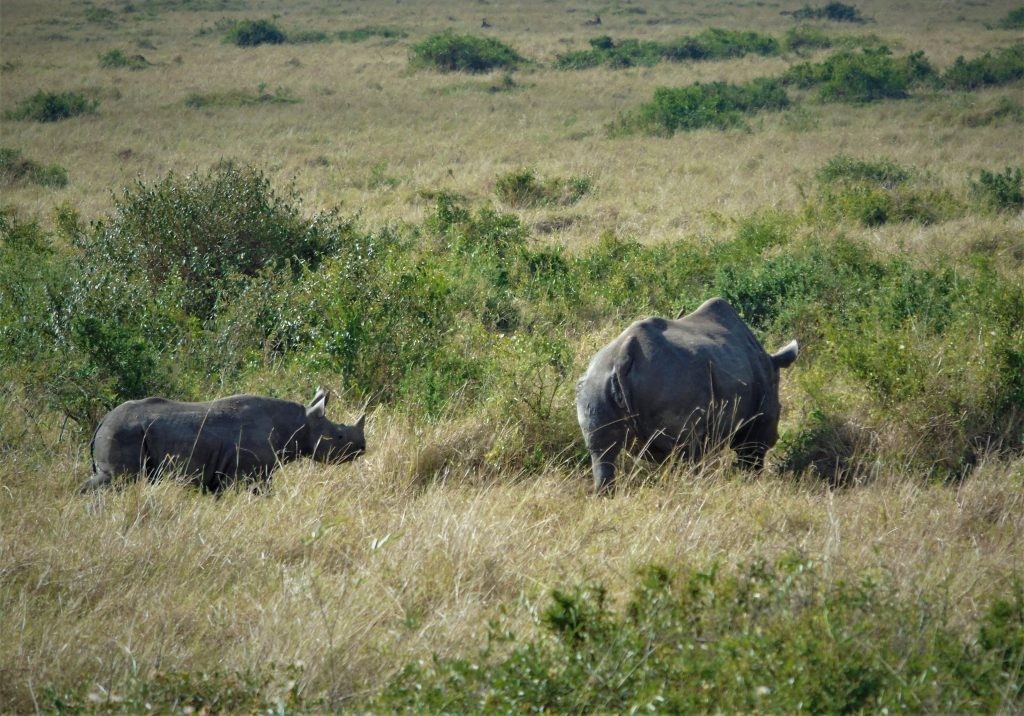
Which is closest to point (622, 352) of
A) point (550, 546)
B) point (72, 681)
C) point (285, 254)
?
point (550, 546)

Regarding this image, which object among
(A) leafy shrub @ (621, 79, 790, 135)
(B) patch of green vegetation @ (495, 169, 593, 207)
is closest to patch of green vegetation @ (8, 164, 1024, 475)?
(B) patch of green vegetation @ (495, 169, 593, 207)

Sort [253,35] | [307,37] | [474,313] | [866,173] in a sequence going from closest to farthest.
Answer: [474,313]
[866,173]
[253,35]
[307,37]

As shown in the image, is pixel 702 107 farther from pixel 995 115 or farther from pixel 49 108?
pixel 49 108

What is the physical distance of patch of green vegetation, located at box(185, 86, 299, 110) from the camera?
26.9 meters

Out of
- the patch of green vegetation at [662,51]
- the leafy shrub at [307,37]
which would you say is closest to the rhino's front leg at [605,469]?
the patch of green vegetation at [662,51]

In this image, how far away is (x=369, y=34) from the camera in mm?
43438

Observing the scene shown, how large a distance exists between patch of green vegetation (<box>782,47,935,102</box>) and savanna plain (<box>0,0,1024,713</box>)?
8289 mm

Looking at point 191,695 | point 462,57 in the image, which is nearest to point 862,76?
point 462,57

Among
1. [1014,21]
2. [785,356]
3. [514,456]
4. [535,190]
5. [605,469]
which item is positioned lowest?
[514,456]

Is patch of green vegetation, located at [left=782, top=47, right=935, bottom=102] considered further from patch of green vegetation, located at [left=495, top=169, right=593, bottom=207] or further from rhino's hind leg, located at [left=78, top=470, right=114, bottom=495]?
rhino's hind leg, located at [left=78, top=470, right=114, bottom=495]

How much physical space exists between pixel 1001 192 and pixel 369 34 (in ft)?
110

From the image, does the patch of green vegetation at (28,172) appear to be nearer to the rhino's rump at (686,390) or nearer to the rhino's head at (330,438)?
the rhino's head at (330,438)

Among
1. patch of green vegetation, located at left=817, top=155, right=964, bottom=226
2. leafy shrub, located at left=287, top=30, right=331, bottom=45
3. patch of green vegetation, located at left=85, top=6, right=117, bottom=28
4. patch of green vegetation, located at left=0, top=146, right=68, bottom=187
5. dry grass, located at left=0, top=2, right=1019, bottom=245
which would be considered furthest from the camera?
patch of green vegetation, located at left=85, top=6, right=117, bottom=28

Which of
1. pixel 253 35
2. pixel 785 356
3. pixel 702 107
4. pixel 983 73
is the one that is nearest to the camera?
pixel 785 356
